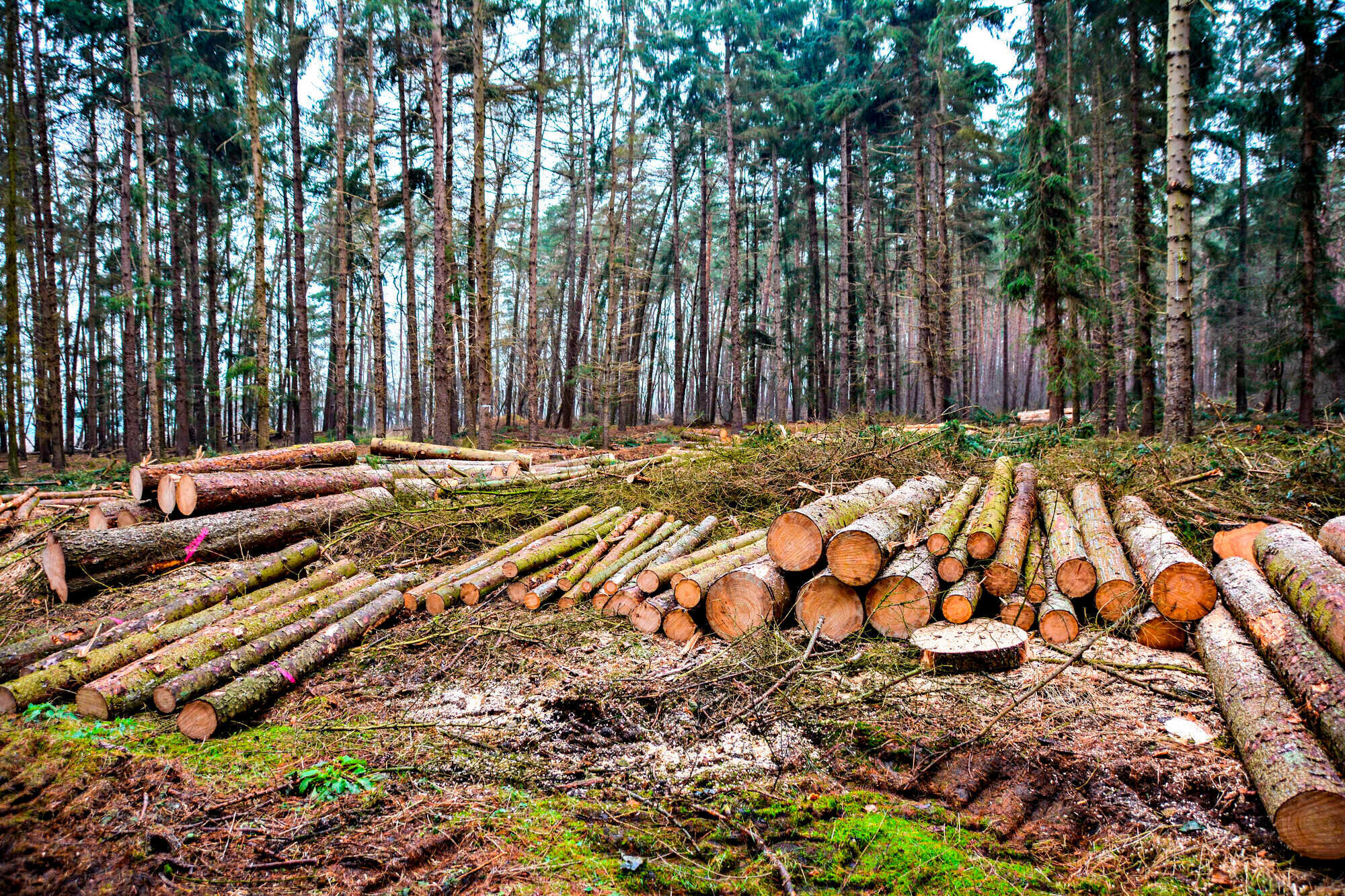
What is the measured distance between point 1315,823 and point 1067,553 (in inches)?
95.5

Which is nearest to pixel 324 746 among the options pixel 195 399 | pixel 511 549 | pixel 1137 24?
pixel 511 549

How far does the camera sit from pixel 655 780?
9.47 ft

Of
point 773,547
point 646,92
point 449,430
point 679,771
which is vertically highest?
point 646,92

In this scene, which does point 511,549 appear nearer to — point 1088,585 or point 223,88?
point 1088,585

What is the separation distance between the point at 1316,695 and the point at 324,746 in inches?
192

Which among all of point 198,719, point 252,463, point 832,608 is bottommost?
point 198,719

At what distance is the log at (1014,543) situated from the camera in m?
4.27

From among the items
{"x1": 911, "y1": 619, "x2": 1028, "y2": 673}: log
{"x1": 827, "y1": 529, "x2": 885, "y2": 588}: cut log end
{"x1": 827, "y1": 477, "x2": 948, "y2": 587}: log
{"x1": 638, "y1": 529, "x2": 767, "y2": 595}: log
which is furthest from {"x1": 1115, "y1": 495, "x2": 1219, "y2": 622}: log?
{"x1": 638, "y1": 529, "x2": 767, "y2": 595}: log

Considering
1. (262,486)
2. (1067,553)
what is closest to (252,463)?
(262,486)

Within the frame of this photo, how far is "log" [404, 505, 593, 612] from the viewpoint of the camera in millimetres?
5145

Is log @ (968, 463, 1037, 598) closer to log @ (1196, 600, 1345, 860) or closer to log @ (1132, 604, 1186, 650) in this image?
log @ (1132, 604, 1186, 650)

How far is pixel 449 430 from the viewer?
14.1 metres

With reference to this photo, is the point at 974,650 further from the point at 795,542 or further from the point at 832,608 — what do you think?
the point at 795,542

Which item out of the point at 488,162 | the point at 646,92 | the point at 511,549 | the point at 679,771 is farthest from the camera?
the point at 488,162
